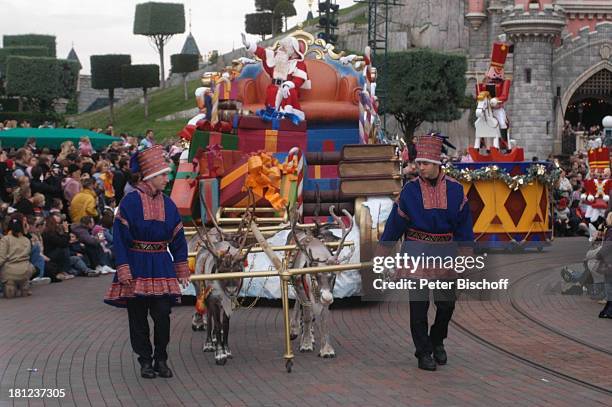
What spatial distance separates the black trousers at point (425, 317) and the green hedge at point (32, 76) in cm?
5860

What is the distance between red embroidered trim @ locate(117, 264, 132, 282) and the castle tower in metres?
43.7

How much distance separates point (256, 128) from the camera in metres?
14.5

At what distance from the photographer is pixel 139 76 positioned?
71.7m

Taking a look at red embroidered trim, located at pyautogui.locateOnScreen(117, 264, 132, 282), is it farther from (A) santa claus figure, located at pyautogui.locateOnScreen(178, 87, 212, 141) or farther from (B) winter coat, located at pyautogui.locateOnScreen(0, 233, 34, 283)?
(B) winter coat, located at pyautogui.locateOnScreen(0, 233, 34, 283)

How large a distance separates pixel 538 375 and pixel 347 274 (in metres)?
4.05

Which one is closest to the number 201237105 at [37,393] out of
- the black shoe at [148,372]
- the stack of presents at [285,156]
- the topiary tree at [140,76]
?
the black shoe at [148,372]

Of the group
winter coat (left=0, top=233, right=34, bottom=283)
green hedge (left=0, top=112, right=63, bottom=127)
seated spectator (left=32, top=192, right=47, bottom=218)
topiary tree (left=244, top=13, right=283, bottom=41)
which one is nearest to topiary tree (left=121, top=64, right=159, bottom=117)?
topiary tree (left=244, top=13, right=283, bottom=41)

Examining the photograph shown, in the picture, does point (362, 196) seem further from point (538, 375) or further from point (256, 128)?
point (538, 375)

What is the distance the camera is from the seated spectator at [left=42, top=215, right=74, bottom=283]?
1736cm

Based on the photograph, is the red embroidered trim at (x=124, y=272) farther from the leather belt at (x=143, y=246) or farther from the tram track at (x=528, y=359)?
the tram track at (x=528, y=359)

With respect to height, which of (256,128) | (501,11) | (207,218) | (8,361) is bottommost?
(8,361)

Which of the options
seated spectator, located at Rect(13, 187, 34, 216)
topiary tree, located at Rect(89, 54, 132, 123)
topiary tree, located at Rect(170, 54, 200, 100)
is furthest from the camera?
topiary tree, located at Rect(170, 54, 200, 100)

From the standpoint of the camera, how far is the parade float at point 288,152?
13.7m

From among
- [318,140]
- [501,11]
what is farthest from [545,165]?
[501,11]
